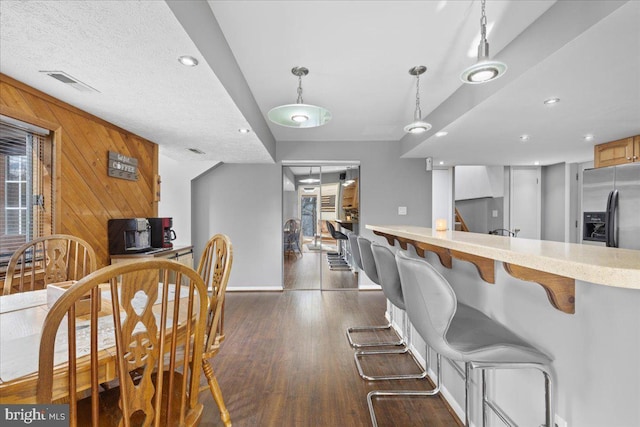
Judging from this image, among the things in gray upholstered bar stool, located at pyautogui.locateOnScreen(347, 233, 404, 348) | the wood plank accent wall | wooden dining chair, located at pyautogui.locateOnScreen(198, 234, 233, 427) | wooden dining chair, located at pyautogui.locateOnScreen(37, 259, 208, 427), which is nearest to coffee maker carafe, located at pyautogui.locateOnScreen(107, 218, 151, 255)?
the wood plank accent wall

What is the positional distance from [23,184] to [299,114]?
7.14 ft

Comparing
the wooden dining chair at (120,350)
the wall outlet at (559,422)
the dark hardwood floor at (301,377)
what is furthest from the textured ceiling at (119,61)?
the wall outlet at (559,422)

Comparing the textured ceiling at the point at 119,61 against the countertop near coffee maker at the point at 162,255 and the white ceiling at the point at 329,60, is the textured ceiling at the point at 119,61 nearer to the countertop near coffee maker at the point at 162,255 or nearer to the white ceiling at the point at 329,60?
the white ceiling at the point at 329,60

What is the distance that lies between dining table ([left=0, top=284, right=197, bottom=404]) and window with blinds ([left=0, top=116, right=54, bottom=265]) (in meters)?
1.07

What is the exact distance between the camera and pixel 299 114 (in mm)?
2227

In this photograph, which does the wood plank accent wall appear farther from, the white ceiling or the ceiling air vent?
the ceiling air vent

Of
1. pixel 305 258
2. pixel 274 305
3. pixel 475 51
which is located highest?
pixel 475 51

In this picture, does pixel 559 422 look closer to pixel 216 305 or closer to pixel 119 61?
pixel 216 305

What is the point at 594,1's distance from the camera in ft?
4.50

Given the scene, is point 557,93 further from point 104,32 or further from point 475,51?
point 104,32

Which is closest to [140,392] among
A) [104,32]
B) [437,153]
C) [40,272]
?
[104,32]

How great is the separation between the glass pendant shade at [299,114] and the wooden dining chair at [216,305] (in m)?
1.09

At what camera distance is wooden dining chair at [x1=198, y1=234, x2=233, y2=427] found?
1425mm

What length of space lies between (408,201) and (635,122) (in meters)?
2.65
